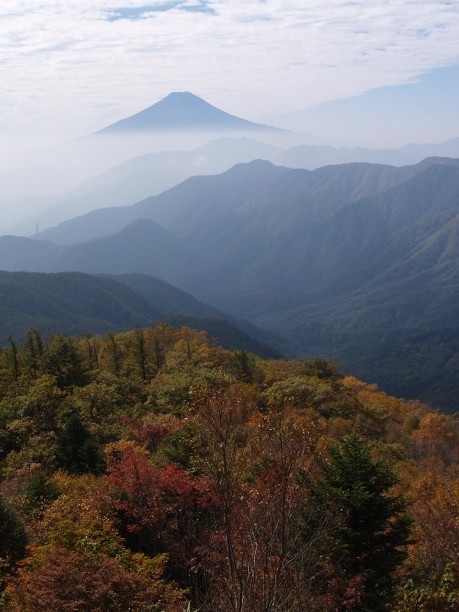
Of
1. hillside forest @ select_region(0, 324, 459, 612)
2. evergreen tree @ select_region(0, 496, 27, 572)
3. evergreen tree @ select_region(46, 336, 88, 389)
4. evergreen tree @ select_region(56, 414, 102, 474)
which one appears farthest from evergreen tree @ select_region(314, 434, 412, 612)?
evergreen tree @ select_region(46, 336, 88, 389)

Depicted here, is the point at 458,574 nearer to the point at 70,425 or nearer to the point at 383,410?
the point at 70,425

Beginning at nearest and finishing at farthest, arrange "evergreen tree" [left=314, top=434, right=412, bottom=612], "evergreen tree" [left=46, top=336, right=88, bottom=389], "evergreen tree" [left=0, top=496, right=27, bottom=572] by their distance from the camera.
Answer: "evergreen tree" [left=314, top=434, right=412, bottom=612] < "evergreen tree" [left=0, top=496, right=27, bottom=572] < "evergreen tree" [left=46, top=336, right=88, bottom=389]

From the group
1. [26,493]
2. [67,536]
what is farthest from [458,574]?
[26,493]

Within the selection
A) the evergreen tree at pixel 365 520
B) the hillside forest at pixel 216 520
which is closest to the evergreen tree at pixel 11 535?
the hillside forest at pixel 216 520

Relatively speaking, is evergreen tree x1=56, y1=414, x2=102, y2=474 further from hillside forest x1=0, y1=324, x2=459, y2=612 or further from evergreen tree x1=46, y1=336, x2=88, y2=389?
evergreen tree x1=46, y1=336, x2=88, y2=389

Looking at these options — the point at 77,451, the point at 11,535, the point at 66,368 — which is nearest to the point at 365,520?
the point at 11,535

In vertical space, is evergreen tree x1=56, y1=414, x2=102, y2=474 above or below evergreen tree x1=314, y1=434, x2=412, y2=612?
below

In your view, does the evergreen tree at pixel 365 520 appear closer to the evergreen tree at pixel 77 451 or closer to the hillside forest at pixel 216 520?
the hillside forest at pixel 216 520

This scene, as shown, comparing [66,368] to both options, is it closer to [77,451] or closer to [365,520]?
[77,451]

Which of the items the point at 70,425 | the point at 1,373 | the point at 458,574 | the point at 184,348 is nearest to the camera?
the point at 458,574

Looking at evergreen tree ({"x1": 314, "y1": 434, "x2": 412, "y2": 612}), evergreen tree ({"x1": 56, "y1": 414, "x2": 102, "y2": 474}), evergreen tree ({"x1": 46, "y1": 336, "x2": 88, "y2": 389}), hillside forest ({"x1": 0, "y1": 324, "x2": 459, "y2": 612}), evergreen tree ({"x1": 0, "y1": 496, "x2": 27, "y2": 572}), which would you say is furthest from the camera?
evergreen tree ({"x1": 46, "y1": 336, "x2": 88, "y2": 389})

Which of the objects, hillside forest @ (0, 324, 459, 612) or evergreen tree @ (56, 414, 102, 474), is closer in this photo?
hillside forest @ (0, 324, 459, 612)
